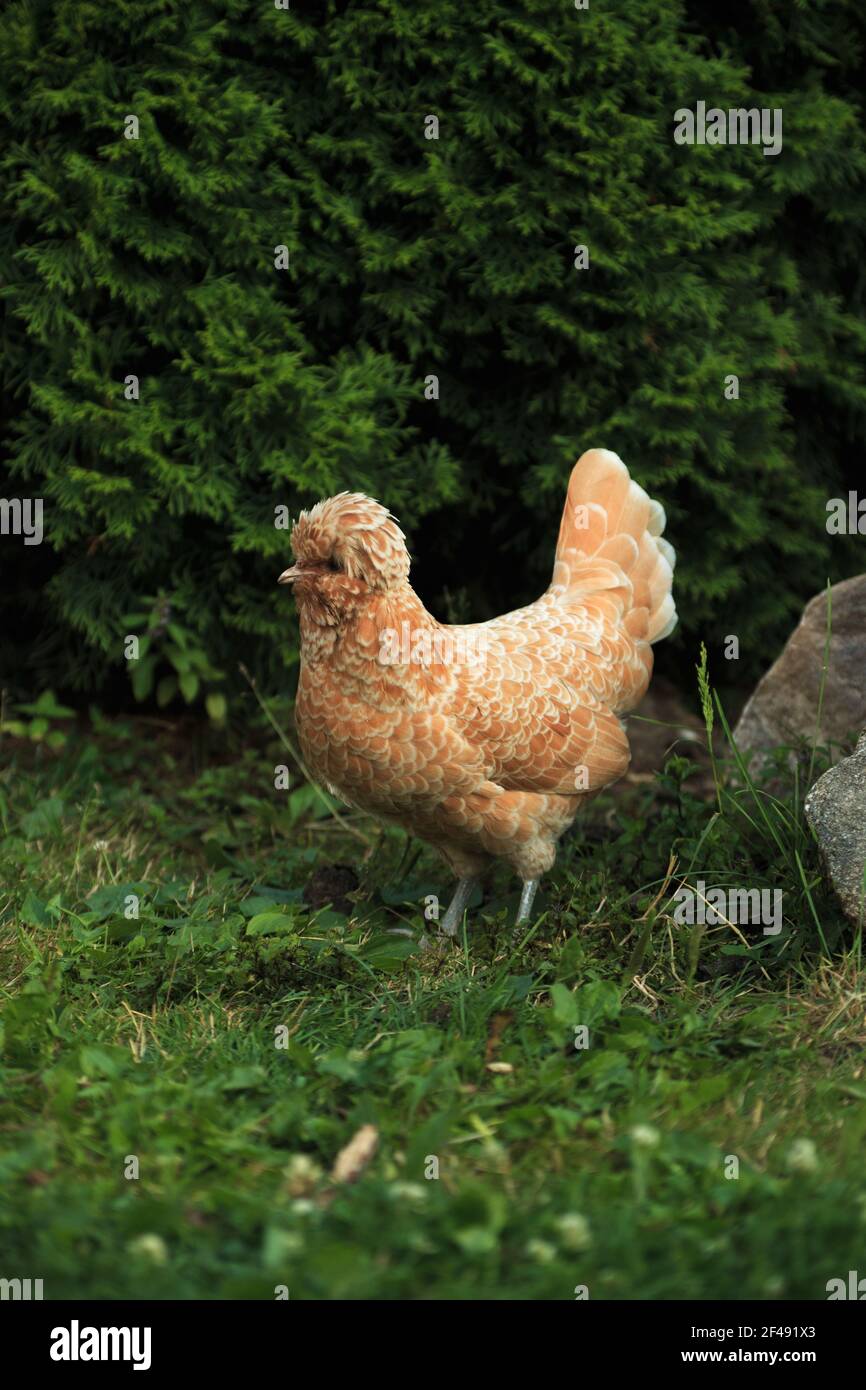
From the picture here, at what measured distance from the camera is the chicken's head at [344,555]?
3.35 meters

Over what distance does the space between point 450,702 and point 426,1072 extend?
1.08 metres

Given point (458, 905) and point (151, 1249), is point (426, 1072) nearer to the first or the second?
point (151, 1249)

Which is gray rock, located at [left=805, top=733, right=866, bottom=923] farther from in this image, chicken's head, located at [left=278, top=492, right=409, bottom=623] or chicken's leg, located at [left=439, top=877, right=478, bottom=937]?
chicken's head, located at [left=278, top=492, right=409, bottom=623]

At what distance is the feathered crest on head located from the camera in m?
3.34

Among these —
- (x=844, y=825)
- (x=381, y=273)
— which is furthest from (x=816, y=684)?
(x=381, y=273)

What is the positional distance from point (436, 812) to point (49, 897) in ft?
4.09

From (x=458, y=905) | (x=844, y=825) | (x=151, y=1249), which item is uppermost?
(x=844, y=825)

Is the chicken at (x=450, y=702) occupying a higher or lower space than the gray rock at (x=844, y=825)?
higher

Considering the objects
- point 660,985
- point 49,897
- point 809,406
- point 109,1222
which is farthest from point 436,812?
point 809,406

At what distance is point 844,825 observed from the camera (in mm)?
3236

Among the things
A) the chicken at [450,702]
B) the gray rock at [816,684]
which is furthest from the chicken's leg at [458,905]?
the gray rock at [816,684]

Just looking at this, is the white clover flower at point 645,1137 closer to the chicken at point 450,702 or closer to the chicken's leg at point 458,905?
the chicken at point 450,702

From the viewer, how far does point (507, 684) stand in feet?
11.8

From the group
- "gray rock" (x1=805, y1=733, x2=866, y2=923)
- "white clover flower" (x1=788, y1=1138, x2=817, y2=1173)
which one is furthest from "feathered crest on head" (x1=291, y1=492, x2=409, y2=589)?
"white clover flower" (x1=788, y1=1138, x2=817, y2=1173)
